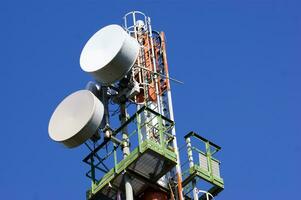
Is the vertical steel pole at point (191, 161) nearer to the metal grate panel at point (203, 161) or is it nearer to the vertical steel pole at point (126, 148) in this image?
the metal grate panel at point (203, 161)

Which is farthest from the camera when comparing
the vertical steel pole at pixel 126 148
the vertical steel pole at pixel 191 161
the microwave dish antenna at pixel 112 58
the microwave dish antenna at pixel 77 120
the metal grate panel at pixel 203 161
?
the microwave dish antenna at pixel 112 58

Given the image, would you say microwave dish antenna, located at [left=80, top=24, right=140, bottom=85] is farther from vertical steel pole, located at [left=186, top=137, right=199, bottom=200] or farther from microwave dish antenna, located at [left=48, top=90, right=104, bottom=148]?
vertical steel pole, located at [left=186, top=137, right=199, bottom=200]

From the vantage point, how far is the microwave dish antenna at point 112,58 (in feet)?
200

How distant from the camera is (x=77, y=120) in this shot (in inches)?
2409

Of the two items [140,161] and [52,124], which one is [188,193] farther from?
[52,124]

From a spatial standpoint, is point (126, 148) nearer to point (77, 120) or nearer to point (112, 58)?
point (77, 120)

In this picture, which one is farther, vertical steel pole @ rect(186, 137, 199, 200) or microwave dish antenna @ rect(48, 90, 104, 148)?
microwave dish antenna @ rect(48, 90, 104, 148)

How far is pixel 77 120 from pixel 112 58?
10.9 ft

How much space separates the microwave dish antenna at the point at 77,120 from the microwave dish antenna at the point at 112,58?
110 centimetres

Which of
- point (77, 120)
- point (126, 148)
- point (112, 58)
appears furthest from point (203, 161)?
point (112, 58)

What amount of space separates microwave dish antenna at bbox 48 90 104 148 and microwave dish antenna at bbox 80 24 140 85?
110 cm

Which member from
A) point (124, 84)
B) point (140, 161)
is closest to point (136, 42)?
point (124, 84)

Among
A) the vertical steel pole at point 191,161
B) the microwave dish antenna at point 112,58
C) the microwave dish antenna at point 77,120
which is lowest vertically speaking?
the vertical steel pole at point 191,161

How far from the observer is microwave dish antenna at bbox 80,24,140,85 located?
2402 inches
